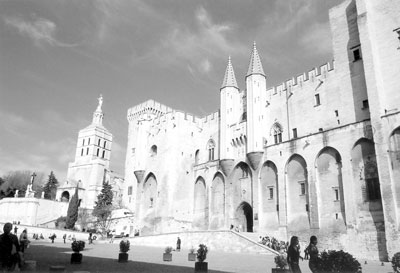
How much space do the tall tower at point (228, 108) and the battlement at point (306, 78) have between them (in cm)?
432

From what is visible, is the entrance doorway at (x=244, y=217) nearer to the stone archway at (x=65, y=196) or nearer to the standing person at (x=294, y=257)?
the standing person at (x=294, y=257)

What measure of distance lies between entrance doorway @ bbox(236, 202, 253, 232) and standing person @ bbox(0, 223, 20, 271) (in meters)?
27.2

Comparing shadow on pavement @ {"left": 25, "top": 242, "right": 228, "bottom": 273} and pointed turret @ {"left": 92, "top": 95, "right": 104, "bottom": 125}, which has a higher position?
pointed turret @ {"left": 92, "top": 95, "right": 104, "bottom": 125}

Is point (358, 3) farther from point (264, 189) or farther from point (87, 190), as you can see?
point (87, 190)

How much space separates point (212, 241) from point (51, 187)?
2548 inches

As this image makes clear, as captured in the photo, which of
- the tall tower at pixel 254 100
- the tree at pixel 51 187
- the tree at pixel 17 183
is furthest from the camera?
the tree at pixel 51 187

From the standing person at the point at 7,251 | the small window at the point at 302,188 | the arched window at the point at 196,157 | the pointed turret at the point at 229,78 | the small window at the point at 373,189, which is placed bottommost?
the standing person at the point at 7,251

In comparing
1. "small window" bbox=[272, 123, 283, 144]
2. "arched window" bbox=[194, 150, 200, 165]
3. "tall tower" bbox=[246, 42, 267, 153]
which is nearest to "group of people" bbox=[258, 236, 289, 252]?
"tall tower" bbox=[246, 42, 267, 153]

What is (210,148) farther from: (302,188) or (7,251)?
(7,251)

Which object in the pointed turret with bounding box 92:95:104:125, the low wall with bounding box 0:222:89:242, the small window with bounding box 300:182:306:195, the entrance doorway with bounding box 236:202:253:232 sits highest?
the pointed turret with bounding box 92:95:104:125

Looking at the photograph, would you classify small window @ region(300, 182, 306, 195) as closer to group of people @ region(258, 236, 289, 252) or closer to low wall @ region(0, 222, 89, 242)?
group of people @ region(258, 236, 289, 252)

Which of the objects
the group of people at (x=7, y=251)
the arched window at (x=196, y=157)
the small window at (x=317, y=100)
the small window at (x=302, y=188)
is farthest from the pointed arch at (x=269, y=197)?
the group of people at (x=7, y=251)

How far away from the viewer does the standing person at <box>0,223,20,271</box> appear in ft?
25.2

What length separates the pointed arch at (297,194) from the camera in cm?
2741
